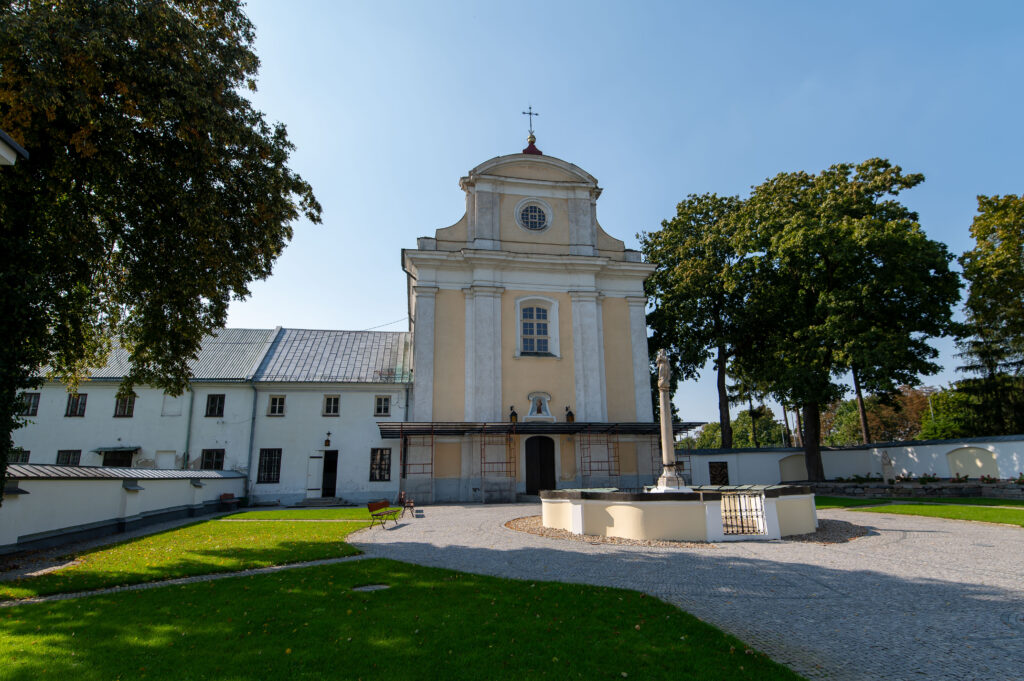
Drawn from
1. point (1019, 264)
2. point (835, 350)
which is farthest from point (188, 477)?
point (1019, 264)

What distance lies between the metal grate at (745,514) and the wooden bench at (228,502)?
65.3 ft

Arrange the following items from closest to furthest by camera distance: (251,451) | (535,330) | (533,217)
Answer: (251,451)
(535,330)
(533,217)

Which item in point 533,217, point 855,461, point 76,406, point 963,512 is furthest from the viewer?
point 855,461

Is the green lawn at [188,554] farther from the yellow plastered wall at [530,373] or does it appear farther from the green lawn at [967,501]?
the green lawn at [967,501]

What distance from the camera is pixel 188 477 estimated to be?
20.0m

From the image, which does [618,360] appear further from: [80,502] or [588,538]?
[80,502]

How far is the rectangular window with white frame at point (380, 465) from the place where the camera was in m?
26.8

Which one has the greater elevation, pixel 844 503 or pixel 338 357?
pixel 338 357

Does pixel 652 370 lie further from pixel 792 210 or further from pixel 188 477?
pixel 188 477

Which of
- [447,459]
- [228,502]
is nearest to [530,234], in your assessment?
[447,459]

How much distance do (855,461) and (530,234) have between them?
73.7 feet

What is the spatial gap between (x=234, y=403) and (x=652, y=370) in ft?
72.4

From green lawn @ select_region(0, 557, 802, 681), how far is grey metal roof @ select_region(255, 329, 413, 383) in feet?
70.0

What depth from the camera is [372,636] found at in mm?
5363
